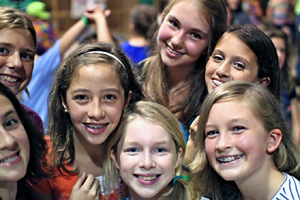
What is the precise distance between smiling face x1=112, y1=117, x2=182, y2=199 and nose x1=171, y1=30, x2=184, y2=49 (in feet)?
2.41

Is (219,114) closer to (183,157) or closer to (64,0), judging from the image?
(183,157)

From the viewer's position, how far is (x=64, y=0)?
481 inches

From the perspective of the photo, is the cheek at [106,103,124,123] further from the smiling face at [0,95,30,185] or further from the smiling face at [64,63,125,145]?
the smiling face at [0,95,30,185]

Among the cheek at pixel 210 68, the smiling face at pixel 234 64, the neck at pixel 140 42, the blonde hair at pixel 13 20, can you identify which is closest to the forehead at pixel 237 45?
the smiling face at pixel 234 64

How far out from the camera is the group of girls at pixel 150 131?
239cm

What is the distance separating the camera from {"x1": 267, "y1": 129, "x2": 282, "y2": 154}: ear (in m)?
2.48

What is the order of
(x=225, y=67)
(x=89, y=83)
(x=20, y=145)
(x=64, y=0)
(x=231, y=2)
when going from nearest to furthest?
1. (x=20, y=145)
2. (x=89, y=83)
3. (x=225, y=67)
4. (x=231, y=2)
5. (x=64, y=0)

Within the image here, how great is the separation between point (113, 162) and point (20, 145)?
2.09ft

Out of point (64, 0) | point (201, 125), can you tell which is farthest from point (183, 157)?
point (64, 0)

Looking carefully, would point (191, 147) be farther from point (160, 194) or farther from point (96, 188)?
point (96, 188)

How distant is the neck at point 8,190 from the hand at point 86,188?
1.19 feet

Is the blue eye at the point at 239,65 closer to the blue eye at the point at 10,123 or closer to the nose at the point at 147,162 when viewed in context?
the nose at the point at 147,162

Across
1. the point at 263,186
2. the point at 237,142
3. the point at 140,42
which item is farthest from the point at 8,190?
the point at 140,42

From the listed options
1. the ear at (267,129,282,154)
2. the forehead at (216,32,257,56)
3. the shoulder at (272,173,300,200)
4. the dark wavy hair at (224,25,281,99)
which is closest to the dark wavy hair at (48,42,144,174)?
the forehead at (216,32,257,56)
